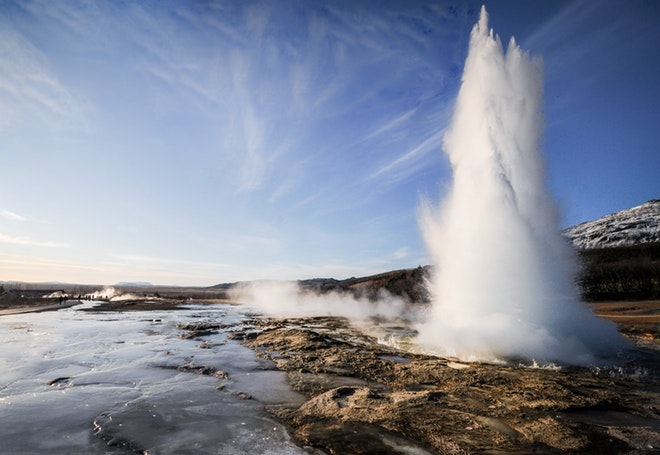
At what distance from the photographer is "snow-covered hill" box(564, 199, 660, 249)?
100806mm

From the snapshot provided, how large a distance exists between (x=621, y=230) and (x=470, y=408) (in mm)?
146465

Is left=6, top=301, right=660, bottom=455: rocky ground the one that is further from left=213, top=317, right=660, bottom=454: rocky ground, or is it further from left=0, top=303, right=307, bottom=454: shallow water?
left=0, top=303, right=307, bottom=454: shallow water

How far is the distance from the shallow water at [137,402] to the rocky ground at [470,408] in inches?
31.4

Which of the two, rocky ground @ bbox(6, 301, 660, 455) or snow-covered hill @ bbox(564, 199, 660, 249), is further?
snow-covered hill @ bbox(564, 199, 660, 249)

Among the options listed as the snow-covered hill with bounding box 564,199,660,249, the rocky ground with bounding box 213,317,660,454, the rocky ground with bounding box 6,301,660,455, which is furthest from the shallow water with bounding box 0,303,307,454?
the snow-covered hill with bounding box 564,199,660,249

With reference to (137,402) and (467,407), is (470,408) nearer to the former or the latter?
(467,407)

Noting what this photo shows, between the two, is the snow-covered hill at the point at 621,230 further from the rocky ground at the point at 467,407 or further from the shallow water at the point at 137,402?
the shallow water at the point at 137,402

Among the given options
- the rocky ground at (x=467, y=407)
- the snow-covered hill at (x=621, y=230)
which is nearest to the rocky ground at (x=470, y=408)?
the rocky ground at (x=467, y=407)

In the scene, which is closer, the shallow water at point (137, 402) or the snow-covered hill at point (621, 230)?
the shallow water at point (137, 402)

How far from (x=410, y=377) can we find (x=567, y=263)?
34.7ft

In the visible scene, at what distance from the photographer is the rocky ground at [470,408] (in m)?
4.78

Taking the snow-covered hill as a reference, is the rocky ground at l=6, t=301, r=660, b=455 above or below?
below

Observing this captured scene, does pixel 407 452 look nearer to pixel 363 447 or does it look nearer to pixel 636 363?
pixel 363 447

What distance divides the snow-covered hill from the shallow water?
118797 mm
